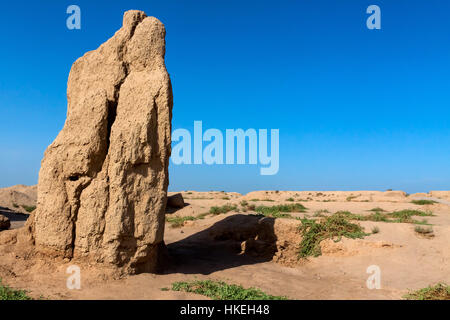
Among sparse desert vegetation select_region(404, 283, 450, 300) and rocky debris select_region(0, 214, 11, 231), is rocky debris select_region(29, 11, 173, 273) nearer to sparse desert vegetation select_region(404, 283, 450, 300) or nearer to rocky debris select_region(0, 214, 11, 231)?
rocky debris select_region(0, 214, 11, 231)

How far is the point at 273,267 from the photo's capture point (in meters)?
8.24

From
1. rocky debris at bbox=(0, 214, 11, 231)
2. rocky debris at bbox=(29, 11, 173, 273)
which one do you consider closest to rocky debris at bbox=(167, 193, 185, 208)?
rocky debris at bbox=(0, 214, 11, 231)

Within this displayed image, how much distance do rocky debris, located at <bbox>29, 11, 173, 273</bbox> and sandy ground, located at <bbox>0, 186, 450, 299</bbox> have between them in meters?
0.48

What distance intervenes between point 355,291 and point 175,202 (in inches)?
544

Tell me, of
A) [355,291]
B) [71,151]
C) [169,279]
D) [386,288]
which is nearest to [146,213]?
[169,279]

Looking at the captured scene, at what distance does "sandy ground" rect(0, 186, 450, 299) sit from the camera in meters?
5.74

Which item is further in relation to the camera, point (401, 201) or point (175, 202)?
point (401, 201)

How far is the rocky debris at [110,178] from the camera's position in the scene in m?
6.14

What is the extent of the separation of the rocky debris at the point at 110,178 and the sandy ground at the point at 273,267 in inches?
18.7

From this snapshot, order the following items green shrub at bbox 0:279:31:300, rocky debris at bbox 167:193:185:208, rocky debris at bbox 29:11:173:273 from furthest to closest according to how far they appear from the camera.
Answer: rocky debris at bbox 167:193:185:208, rocky debris at bbox 29:11:173:273, green shrub at bbox 0:279:31:300

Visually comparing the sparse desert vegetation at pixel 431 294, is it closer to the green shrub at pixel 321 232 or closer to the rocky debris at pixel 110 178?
the green shrub at pixel 321 232

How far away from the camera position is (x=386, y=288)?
6.55 meters

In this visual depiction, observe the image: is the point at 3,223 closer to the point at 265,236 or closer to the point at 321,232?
the point at 265,236
